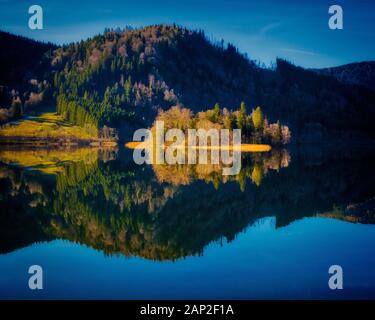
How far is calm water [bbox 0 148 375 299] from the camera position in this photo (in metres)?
12.5

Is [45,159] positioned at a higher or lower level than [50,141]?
lower

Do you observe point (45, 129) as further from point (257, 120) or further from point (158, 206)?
point (158, 206)

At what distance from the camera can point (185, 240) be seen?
1731cm

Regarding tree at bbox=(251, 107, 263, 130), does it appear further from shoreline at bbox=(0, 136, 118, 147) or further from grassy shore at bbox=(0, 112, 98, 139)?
grassy shore at bbox=(0, 112, 98, 139)

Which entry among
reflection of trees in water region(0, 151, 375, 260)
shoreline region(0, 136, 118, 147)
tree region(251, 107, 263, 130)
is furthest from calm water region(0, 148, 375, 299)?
shoreline region(0, 136, 118, 147)

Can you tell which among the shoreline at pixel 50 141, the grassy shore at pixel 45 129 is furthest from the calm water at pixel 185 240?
the grassy shore at pixel 45 129

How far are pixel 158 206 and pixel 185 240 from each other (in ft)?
23.8

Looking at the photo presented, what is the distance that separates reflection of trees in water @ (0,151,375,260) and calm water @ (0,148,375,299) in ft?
0.24

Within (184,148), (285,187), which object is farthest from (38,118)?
(285,187)

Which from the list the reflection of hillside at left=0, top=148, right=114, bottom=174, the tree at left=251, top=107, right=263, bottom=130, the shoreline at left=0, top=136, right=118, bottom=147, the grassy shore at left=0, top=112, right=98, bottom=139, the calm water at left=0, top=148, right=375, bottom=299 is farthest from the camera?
the grassy shore at left=0, top=112, right=98, bottom=139

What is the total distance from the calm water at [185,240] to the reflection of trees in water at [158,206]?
7 cm

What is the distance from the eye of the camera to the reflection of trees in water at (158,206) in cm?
1775

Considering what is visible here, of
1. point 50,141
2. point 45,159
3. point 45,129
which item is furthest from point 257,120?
point 45,129

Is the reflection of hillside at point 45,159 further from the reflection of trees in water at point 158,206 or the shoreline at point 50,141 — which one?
the shoreline at point 50,141
